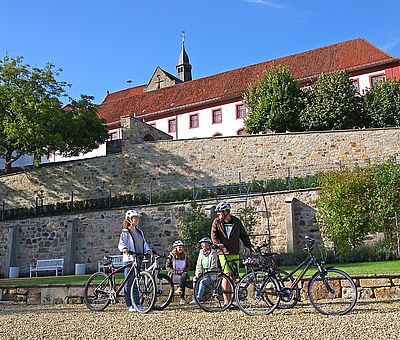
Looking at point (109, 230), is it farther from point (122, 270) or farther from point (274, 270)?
point (274, 270)

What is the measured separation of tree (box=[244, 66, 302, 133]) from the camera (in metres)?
36.3

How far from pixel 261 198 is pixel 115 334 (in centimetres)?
1755

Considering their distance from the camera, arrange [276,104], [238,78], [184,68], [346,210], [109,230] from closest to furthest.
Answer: [346,210] < [109,230] < [276,104] < [238,78] < [184,68]

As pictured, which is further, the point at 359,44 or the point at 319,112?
the point at 359,44

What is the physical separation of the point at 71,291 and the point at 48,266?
15.0 metres

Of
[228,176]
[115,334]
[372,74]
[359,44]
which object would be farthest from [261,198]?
[359,44]

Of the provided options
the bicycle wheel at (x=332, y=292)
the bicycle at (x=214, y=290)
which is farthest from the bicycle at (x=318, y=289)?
the bicycle at (x=214, y=290)

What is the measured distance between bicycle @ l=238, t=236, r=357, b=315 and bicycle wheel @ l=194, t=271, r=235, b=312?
15.5 inches

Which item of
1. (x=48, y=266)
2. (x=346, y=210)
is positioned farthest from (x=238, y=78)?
(x=346, y=210)

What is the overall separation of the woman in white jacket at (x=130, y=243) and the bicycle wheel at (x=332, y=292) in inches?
108

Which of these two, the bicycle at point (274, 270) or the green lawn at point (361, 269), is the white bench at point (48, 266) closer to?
the green lawn at point (361, 269)

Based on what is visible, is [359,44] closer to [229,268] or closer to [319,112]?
[319,112]

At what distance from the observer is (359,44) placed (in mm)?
44375

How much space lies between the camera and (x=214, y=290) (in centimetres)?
867
